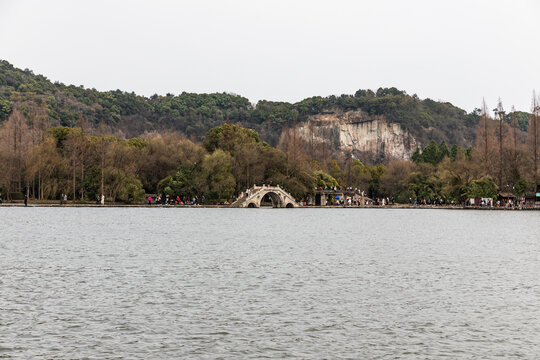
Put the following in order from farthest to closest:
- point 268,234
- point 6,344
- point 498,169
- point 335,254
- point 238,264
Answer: point 498,169 < point 268,234 < point 335,254 < point 238,264 < point 6,344

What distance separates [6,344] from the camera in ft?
58.6

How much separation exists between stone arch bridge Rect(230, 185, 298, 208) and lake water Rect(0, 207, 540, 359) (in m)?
70.8

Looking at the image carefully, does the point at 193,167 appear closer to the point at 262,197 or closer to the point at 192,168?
the point at 192,168

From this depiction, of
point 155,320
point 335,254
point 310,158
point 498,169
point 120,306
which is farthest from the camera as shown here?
point 310,158

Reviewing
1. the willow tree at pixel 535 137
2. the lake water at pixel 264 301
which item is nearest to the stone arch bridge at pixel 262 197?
the willow tree at pixel 535 137

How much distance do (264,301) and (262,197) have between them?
99.3m

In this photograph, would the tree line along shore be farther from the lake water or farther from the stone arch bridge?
the lake water

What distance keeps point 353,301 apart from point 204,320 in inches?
262

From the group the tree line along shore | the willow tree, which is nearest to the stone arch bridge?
the tree line along shore

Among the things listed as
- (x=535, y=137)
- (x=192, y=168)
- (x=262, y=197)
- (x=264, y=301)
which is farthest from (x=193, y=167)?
(x=264, y=301)

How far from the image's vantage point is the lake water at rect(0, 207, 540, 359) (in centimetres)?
1817

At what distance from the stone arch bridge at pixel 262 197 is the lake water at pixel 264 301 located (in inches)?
2789

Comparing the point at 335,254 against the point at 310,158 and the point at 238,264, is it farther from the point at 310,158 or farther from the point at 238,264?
the point at 310,158

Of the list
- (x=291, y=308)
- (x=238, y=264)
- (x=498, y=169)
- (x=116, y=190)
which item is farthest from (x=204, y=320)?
(x=498, y=169)
